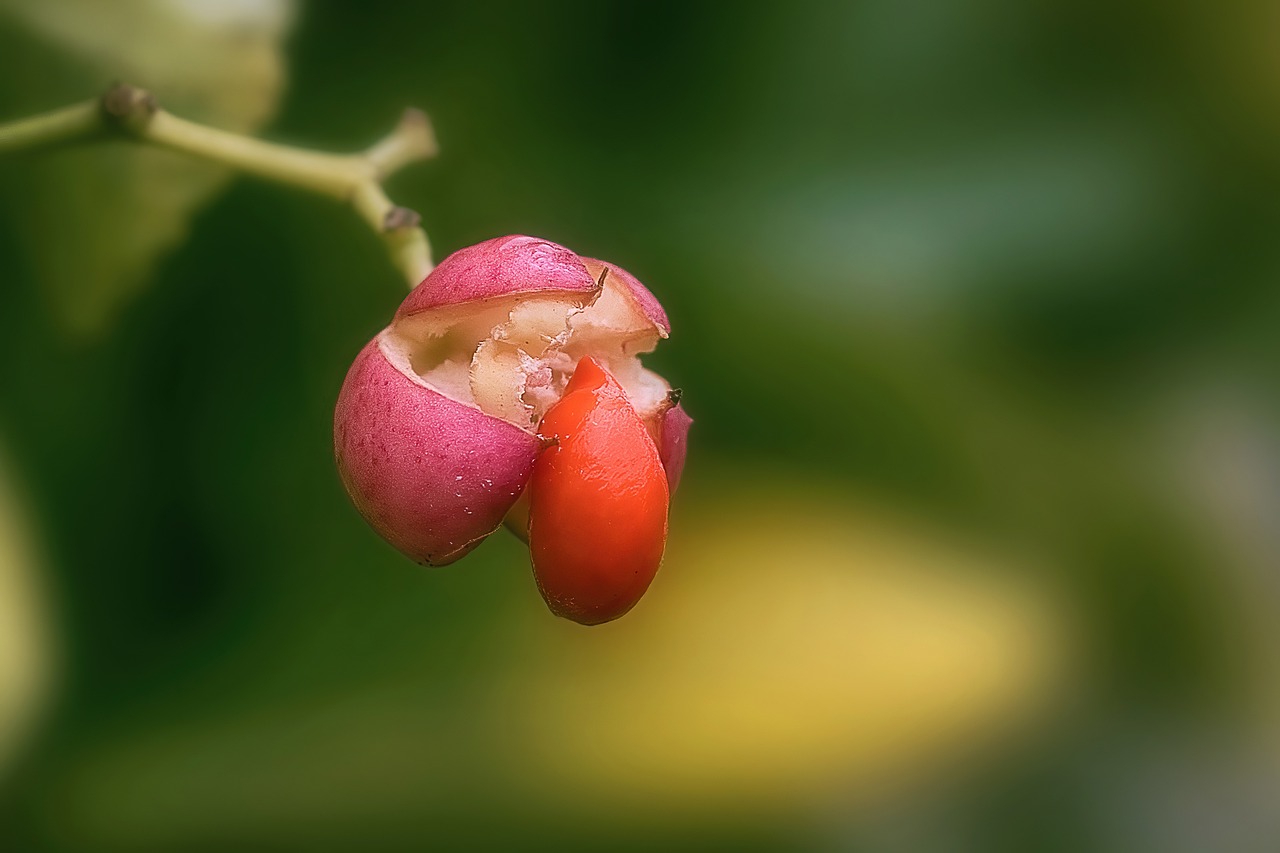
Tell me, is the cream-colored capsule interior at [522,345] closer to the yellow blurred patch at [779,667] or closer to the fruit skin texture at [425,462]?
the fruit skin texture at [425,462]

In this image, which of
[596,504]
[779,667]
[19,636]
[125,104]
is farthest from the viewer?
[779,667]

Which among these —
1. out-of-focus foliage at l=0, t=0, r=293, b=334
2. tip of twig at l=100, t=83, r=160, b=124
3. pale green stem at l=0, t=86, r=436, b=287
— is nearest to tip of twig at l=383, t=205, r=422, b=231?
pale green stem at l=0, t=86, r=436, b=287

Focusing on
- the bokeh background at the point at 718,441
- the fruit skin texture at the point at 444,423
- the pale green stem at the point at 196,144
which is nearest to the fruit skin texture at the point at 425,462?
the fruit skin texture at the point at 444,423

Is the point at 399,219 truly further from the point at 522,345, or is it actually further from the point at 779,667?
the point at 779,667

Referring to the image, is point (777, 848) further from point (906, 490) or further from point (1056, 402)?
point (1056, 402)

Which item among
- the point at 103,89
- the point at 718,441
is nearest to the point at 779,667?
the point at 718,441

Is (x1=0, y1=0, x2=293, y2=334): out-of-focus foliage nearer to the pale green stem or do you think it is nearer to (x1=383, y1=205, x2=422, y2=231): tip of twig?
the pale green stem

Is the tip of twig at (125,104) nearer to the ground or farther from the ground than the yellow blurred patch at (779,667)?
farther from the ground
